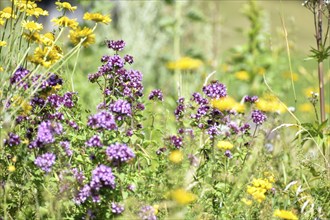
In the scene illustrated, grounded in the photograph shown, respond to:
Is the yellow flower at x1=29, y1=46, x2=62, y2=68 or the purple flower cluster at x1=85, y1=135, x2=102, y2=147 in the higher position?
the yellow flower at x1=29, y1=46, x2=62, y2=68

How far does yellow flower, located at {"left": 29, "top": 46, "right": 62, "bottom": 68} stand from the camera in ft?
9.27

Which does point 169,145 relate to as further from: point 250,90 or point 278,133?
point 250,90

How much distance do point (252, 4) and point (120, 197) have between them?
5209 mm

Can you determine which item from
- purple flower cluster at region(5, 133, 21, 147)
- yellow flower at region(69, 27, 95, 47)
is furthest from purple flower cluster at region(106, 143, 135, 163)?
yellow flower at region(69, 27, 95, 47)

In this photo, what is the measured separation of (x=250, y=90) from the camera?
7.21 meters

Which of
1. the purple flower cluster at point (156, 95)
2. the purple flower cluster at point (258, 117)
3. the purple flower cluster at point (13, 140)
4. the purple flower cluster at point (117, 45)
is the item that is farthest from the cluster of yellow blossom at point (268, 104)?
the purple flower cluster at point (13, 140)

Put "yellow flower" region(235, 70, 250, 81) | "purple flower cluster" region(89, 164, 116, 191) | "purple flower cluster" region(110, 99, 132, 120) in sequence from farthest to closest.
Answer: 1. "yellow flower" region(235, 70, 250, 81)
2. "purple flower cluster" region(110, 99, 132, 120)
3. "purple flower cluster" region(89, 164, 116, 191)

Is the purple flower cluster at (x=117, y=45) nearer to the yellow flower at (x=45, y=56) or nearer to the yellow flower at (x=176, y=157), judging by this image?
the yellow flower at (x=45, y=56)

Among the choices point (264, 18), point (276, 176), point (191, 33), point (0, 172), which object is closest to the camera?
point (0, 172)

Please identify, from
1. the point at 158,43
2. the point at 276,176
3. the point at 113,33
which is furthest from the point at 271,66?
the point at 276,176

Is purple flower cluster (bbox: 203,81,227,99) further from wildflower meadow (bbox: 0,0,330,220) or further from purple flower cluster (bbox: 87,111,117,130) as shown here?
purple flower cluster (bbox: 87,111,117,130)

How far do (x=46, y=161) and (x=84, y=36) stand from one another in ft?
2.78

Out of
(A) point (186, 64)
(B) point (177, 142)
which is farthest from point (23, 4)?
(A) point (186, 64)

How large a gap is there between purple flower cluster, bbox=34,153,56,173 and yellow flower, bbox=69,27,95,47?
29.8 inches
